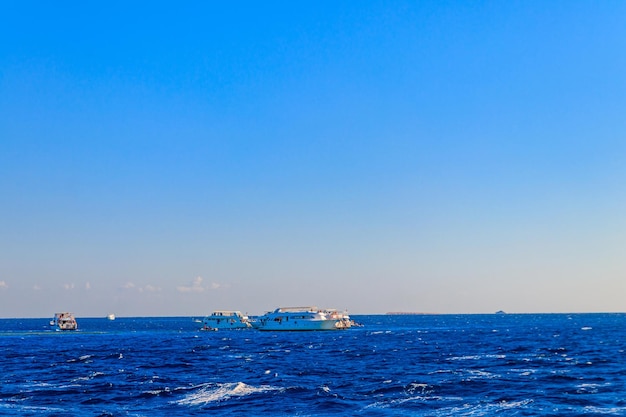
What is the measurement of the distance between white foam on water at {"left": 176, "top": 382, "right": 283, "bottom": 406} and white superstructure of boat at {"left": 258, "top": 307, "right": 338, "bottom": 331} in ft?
422

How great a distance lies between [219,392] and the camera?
184 ft

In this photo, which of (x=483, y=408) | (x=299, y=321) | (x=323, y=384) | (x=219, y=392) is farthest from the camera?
(x=299, y=321)

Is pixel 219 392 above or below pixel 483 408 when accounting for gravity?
above

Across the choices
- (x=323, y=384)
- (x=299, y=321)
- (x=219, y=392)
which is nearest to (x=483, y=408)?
(x=323, y=384)

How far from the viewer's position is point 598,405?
4634cm

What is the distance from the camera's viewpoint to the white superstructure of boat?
18925 centimetres

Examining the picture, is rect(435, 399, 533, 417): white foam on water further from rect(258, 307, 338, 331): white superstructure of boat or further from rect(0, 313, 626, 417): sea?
rect(258, 307, 338, 331): white superstructure of boat

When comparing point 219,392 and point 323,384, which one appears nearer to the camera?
point 219,392

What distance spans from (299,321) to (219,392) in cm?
13554

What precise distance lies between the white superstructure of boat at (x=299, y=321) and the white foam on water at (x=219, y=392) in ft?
422

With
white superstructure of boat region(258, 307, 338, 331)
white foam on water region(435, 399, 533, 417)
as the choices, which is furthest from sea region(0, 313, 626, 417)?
white superstructure of boat region(258, 307, 338, 331)

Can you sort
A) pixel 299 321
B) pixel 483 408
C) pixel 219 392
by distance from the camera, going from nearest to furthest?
pixel 483 408, pixel 219 392, pixel 299 321

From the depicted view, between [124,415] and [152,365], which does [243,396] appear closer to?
[124,415]

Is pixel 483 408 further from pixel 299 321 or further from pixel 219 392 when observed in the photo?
pixel 299 321
